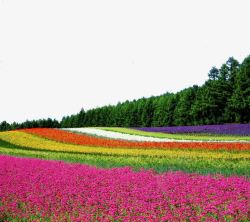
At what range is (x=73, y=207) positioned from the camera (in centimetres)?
839

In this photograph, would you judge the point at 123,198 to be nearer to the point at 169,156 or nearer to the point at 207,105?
the point at 169,156

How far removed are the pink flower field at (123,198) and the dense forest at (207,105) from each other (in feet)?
143

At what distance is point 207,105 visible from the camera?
191 ft

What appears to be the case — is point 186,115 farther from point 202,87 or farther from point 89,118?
point 89,118

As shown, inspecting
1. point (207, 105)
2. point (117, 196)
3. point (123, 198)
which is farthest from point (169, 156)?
point (207, 105)

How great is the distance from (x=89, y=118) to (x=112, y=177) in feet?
297

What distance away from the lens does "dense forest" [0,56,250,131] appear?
176 feet

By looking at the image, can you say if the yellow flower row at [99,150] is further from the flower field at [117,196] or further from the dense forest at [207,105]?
the dense forest at [207,105]

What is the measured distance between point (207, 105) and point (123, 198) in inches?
2005

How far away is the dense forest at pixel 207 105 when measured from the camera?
53719 mm

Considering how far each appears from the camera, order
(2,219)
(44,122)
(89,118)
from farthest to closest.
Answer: (89,118)
(44,122)
(2,219)

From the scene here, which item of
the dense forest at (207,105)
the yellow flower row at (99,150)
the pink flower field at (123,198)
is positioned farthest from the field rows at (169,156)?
the dense forest at (207,105)

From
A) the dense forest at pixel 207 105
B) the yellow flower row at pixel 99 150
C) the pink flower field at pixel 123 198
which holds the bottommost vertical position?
the pink flower field at pixel 123 198

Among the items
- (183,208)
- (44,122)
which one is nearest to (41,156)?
(183,208)
